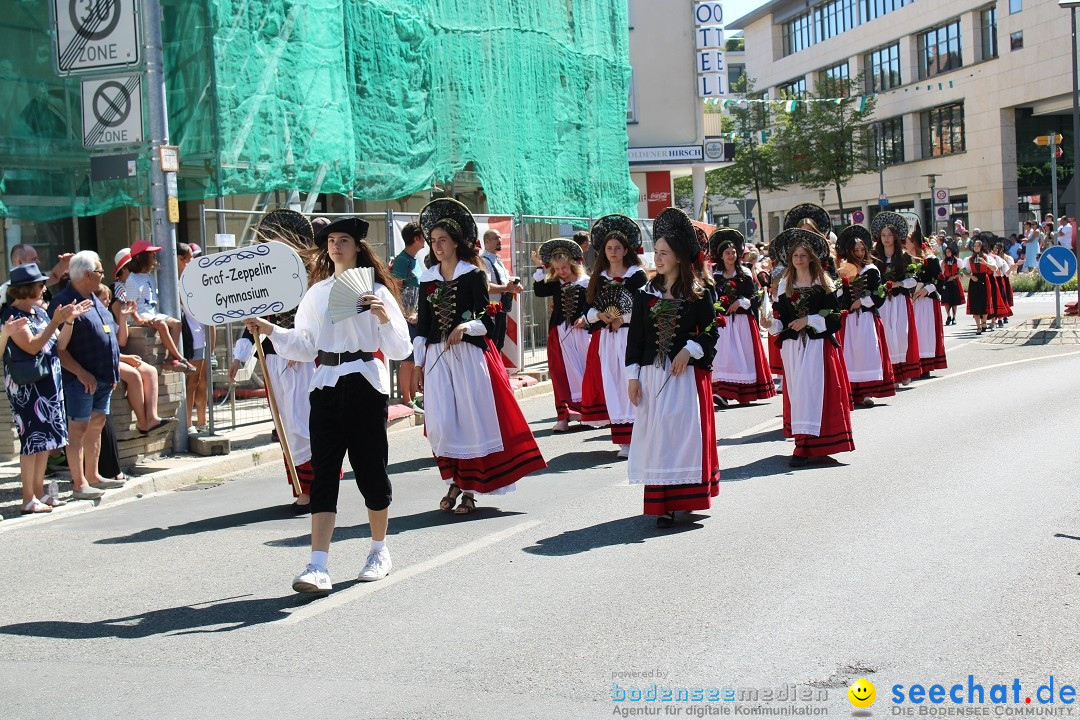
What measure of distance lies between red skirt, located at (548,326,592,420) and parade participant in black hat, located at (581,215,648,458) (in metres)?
0.97

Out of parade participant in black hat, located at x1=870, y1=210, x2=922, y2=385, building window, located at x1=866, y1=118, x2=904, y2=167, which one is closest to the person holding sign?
parade participant in black hat, located at x1=870, y1=210, x2=922, y2=385

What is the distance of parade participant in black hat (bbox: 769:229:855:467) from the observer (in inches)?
412

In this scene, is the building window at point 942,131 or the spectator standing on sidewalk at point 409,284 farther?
the building window at point 942,131

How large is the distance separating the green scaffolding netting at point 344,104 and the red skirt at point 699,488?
24.1ft

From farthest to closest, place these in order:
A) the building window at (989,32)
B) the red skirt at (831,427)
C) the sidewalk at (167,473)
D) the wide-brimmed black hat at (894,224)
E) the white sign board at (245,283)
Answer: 1. the building window at (989,32)
2. the wide-brimmed black hat at (894,224)
3. the red skirt at (831,427)
4. the sidewalk at (167,473)
5. the white sign board at (245,283)

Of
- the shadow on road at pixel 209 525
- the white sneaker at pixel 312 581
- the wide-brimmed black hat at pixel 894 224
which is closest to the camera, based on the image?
the white sneaker at pixel 312 581

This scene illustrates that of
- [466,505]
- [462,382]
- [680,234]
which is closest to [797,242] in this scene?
[680,234]

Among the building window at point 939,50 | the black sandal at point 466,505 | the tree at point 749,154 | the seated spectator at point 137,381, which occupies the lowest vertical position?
the black sandal at point 466,505

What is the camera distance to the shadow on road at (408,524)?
8305mm

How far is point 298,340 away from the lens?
6961 millimetres

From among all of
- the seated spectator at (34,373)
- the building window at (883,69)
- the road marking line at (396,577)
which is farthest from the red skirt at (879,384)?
the building window at (883,69)

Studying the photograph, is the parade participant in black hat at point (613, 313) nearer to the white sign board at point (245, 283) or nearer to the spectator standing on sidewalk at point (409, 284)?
the spectator standing on sidewalk at point (409, 284)

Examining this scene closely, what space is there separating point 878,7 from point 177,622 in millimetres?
63987

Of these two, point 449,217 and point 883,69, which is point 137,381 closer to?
point 449,217
